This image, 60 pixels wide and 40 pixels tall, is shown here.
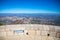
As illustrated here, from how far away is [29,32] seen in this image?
233 cm

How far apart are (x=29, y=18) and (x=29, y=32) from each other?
0.33 m

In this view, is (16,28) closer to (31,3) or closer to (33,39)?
(33,39)

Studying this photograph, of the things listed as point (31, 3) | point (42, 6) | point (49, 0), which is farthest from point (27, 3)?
point (49, 0)

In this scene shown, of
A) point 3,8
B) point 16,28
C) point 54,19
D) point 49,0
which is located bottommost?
point 16,28

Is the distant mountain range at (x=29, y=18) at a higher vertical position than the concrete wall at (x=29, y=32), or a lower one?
higher

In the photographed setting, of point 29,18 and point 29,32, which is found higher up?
point 29,18

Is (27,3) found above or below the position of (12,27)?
above

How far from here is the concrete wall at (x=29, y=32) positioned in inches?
90.1

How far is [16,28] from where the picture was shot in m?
2.34

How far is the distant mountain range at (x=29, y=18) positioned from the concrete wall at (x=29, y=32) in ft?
0.31

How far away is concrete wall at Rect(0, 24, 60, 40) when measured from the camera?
229cm

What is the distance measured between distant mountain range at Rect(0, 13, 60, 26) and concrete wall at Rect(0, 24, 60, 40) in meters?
0.09

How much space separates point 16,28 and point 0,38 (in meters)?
0.45

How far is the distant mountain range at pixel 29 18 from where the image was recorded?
2260 mm
